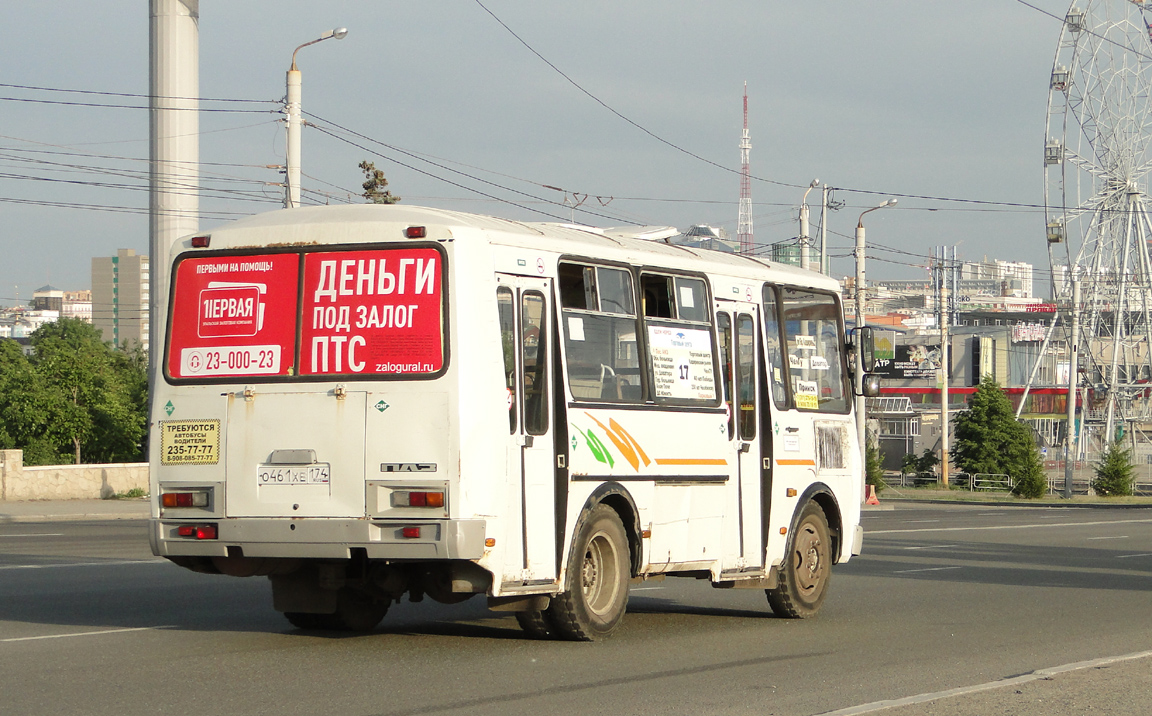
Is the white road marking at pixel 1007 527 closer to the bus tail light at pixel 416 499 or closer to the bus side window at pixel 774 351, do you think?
the bus side window at pixel 774 351

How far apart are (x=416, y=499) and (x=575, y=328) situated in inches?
73.5

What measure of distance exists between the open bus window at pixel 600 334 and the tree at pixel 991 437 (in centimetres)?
6668

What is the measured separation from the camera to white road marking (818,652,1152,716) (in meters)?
7.31

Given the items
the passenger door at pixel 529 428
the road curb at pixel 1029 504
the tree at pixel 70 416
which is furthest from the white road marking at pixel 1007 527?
the tree at pixel 70 416

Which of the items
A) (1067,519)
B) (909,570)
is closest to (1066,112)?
(1067,519)

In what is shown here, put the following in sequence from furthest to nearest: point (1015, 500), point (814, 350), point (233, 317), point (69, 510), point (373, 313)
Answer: point (1015, 500) < point (69, 510) < point (814, 350) < point (233, 317) < point (373, 313)

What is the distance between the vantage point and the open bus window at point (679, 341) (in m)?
11.1

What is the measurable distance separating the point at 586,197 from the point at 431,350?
27028mm

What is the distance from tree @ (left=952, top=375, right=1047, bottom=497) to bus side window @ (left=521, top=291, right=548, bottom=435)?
222 feet

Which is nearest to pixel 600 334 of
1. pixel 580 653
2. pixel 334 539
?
pixel 580 653

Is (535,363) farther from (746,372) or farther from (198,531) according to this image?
(746,372)

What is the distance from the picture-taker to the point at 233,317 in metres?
9.86

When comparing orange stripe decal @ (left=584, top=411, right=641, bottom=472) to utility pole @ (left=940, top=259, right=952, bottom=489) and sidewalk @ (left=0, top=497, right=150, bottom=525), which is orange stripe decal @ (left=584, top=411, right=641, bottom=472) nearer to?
sidewalk @ (left=0, top=497, right=150, bottom=525)

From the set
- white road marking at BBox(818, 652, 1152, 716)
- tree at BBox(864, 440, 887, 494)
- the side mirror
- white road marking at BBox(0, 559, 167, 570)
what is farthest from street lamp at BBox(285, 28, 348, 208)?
tree at BBox(864, 440, 887, 494)
